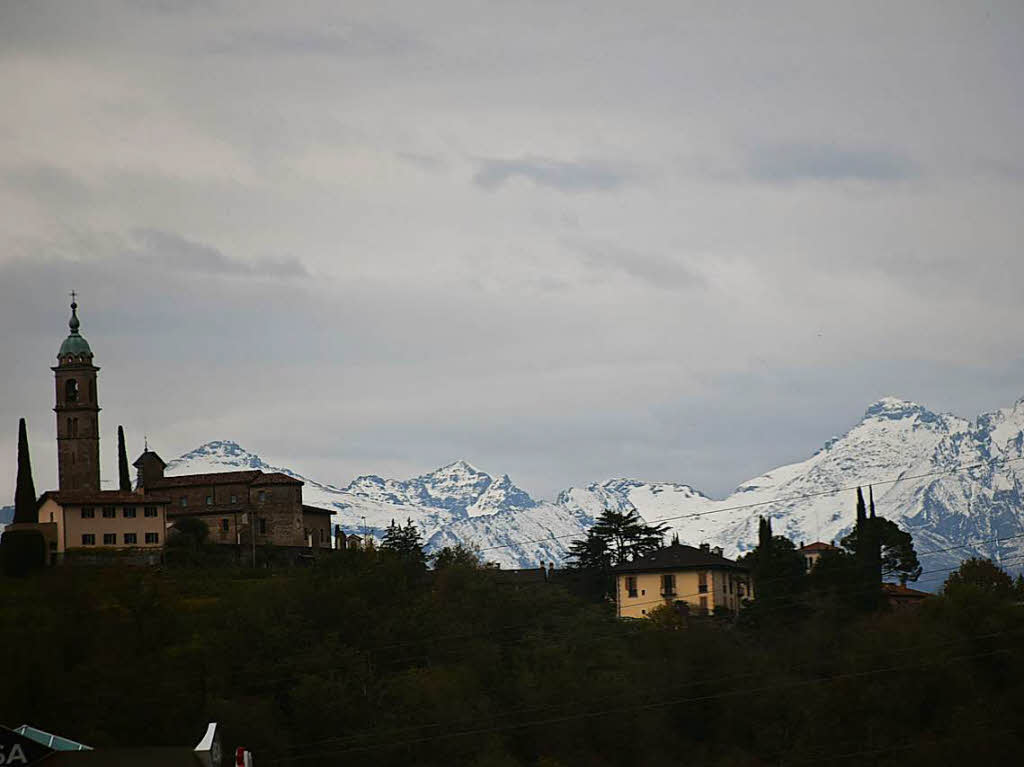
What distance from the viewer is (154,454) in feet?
467

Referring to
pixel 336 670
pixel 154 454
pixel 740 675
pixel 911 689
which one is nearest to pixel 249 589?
pixel 336 670

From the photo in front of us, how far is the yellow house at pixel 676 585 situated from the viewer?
134125 mm

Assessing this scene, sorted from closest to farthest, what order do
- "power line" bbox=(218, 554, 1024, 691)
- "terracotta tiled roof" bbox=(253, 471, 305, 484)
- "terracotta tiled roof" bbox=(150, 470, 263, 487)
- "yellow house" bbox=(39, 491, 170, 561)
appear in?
"power line" bbox=(218, 554, 1024, 691) → "yellow house" bbox=(39, 491, 170, 561) → "terracotta tiled roof" bbox=(253, 471, 305, 484) → "terracotta tiled roof" bbox=(150, 470, 263, 487)

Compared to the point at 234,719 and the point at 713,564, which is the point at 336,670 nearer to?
the point at 234,719

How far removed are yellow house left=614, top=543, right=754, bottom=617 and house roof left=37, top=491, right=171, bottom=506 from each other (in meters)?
38.2

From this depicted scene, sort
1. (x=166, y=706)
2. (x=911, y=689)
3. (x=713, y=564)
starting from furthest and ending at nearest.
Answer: (x=713, y=564) → (x=911, y=689) → (x=166, y=706)

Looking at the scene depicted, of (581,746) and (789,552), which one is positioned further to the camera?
(789,552)

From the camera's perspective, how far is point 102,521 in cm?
12050

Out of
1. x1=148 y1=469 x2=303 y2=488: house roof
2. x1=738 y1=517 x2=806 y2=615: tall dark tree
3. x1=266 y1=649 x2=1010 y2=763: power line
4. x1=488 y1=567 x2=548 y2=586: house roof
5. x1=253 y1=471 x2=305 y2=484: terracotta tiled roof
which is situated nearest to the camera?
x1=266 y1=649 x2=1010 y2=763: power line

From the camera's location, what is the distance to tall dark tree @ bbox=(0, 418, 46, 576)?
357ft

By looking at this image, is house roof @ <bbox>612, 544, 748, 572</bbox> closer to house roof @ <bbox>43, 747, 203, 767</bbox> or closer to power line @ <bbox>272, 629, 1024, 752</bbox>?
power line @ <bbox>272, 629, 1024, 752</bbox>

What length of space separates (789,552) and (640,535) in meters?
25.0

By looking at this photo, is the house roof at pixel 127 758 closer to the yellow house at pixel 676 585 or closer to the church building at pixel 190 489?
the church building at pixel 190 489

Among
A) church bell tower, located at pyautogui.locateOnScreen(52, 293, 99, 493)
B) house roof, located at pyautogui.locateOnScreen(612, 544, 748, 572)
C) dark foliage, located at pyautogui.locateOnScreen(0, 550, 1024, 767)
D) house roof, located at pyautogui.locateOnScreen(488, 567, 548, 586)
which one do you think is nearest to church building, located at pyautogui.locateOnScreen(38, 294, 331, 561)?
church bell tower, located at pyautogui.locateOnScreen(52, 293, 99, 493)
